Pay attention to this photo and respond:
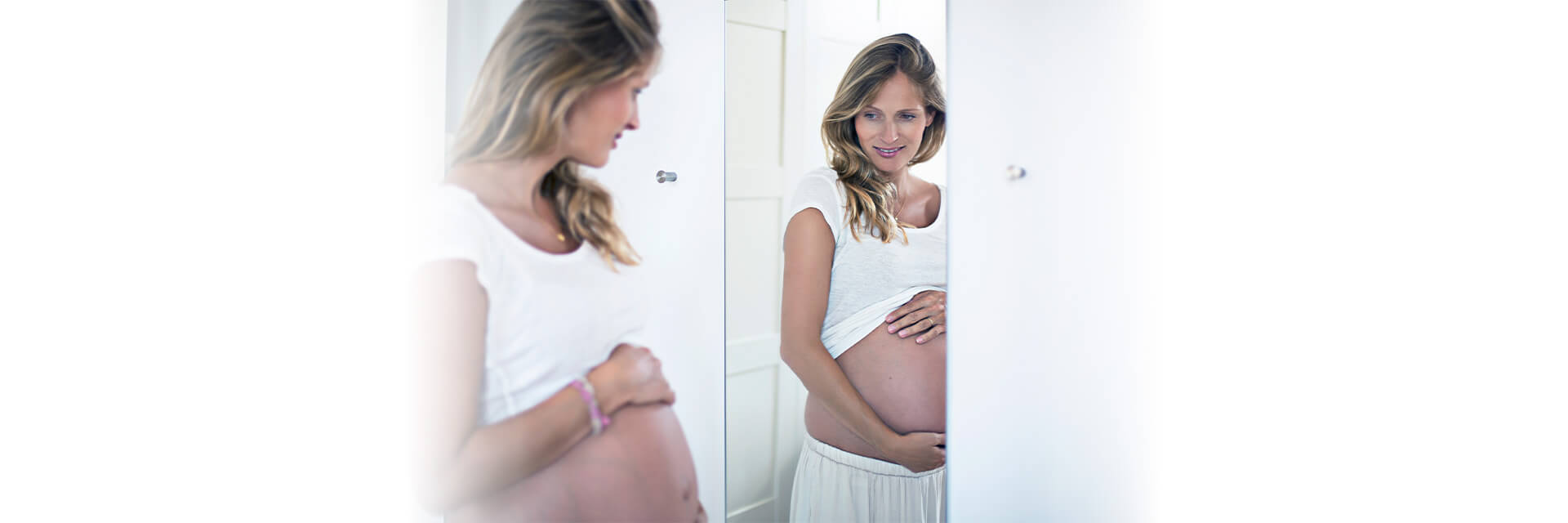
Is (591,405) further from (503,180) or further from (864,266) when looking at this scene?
(864,266)

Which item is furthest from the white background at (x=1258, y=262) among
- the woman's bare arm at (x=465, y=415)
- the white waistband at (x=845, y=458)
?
the woman's bare arm at (x=465, y=415)

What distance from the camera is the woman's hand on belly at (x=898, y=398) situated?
4.83 feet

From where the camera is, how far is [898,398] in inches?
58.6

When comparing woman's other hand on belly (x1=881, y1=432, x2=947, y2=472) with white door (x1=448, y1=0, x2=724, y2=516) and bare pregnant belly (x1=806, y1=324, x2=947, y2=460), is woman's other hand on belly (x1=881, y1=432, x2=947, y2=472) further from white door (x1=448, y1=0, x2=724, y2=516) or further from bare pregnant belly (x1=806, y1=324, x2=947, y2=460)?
white door (x1=448, y1=0, x2=724, y2=516)

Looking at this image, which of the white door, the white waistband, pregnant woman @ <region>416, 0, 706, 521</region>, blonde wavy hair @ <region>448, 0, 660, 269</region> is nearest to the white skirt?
the white waistband

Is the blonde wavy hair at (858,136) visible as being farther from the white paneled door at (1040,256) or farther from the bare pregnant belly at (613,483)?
the bare pregnant belly at (613,483)

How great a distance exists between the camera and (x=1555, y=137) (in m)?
1.27

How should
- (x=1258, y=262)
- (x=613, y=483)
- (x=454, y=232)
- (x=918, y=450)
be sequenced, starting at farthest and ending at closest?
(x=918, y=450), (x=1258, y=262), (x=613, y=483), (x=454, y=232)

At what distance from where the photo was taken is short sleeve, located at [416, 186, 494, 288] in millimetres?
1162

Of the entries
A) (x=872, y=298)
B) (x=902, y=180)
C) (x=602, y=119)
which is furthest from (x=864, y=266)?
(x=602, y=119)

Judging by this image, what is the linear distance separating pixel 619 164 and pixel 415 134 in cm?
32

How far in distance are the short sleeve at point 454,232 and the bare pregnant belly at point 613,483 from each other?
309mm

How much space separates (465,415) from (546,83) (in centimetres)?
50

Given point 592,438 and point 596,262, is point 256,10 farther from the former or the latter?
point 592,438
